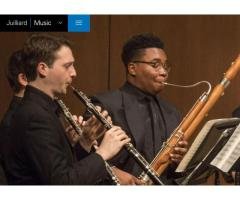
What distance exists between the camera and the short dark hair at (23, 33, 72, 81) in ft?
4.78

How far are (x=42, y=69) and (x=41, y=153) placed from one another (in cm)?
30

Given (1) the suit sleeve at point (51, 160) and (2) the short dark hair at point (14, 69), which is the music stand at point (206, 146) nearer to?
(1) the suit sleeve at point (51, 160)

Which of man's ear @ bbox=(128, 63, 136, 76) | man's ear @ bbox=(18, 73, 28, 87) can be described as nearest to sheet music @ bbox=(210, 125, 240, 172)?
man's ear @ bbox=(128, 63, 136, 76)

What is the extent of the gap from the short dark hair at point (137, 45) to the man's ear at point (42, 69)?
1.61 feet

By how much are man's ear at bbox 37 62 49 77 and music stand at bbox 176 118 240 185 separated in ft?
1.84

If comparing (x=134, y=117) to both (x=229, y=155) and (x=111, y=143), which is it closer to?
(x=111, y=143)

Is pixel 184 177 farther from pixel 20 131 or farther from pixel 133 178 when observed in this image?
pixel 20 131

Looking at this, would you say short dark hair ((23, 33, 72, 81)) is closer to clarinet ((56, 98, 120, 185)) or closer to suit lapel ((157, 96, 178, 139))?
clarinet ((56, 98, 120, 185))

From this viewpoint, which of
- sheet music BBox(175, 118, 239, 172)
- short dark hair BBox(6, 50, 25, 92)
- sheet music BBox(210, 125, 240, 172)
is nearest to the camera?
sheet music BBox(210, 125, 240, 172)

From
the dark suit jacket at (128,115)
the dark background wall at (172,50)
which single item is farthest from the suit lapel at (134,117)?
the dark background wall at (172,50)

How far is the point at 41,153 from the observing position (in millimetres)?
1311

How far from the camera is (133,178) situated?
65.0 inches
